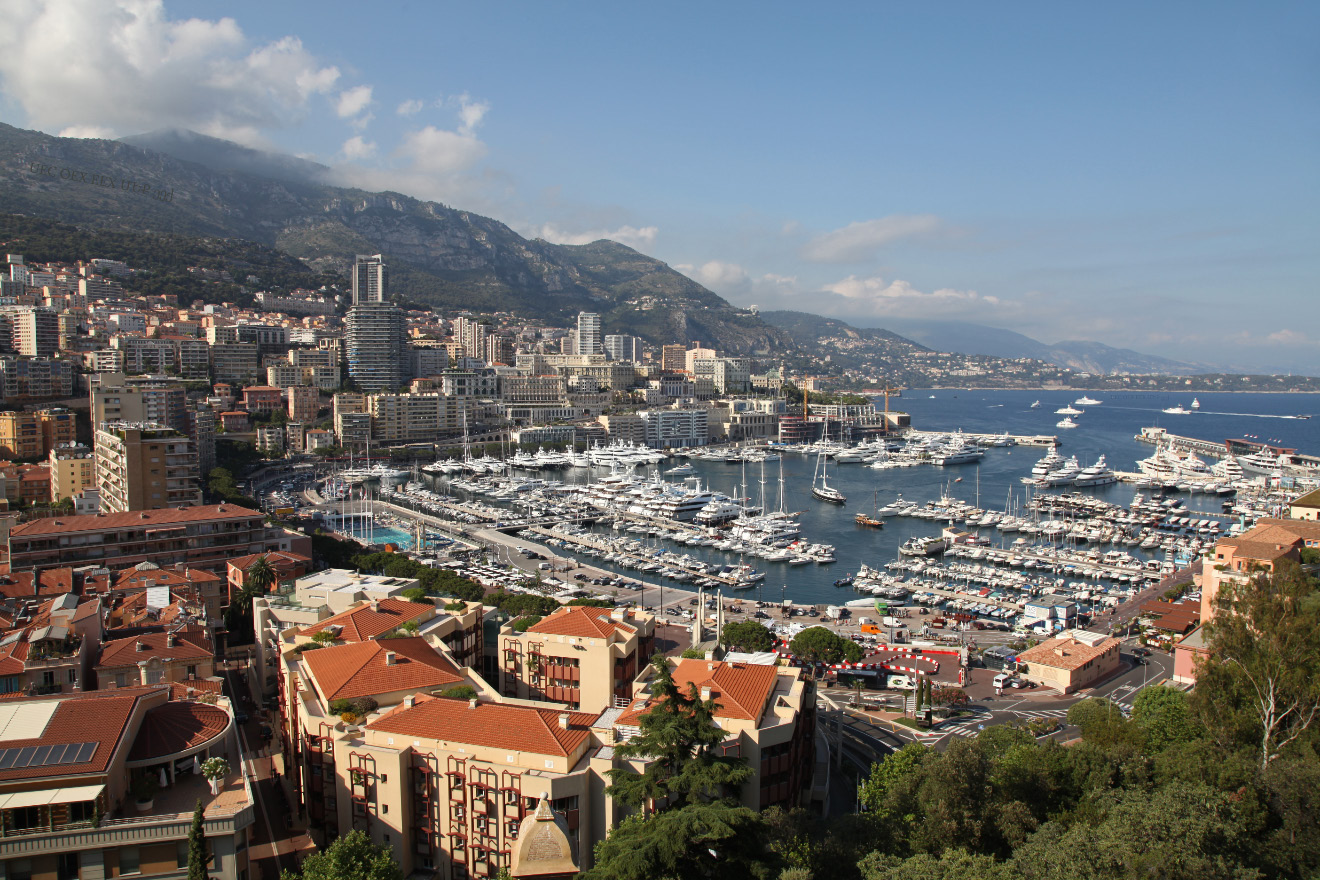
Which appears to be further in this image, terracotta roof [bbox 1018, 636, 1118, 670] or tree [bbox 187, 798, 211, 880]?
terracotta roof [bbox 1018, 636, 1118, 670]

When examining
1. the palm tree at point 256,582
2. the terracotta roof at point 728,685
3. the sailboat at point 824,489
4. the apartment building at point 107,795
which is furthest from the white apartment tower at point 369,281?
the apartment building at point 107,795

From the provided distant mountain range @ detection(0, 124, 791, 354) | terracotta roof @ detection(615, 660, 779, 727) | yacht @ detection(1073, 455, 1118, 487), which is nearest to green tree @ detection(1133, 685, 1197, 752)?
terracotta roof @ detection(615, 660, 779, 727)

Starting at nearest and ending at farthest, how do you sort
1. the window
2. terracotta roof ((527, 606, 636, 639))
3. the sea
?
the window
terracotta roof ((527, 606, 636, 639))
the sea

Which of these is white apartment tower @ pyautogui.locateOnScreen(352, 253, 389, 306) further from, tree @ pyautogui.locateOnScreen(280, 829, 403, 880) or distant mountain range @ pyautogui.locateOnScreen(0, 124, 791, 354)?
tree @ pyautogui.locateOnScreen(280, 829, 403, 880)

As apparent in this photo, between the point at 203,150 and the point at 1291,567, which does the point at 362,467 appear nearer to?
the point at 1291,567

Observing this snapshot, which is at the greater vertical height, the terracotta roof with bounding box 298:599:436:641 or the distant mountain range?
the distant mountain range

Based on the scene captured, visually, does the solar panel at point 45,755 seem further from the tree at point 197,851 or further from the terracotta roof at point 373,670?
the terracotta roof at point 373,670

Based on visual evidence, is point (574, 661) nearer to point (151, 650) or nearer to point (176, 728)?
point (176, 728)
